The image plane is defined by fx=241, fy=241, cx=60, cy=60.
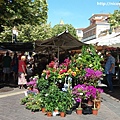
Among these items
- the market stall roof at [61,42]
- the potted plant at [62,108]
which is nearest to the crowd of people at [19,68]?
the market stall roof at [61,42]

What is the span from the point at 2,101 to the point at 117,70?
6.71 meters

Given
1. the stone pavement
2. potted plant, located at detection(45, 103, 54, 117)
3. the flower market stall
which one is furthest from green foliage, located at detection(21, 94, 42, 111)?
potted plant, located at detection(45, 103, 54, 117)

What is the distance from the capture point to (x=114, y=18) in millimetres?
46719

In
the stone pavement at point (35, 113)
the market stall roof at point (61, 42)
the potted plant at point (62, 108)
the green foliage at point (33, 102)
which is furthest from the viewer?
the market stall roof at point (61, 42)

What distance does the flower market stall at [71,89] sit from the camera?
6734mm

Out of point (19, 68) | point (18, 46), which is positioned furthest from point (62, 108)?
point (18, 46)

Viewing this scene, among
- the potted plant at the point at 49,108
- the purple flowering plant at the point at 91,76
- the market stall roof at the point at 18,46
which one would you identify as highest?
the market stall roof at the point at 18,46

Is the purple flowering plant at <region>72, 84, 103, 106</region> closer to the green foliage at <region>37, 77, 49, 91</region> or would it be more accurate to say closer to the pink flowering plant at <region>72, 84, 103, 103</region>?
the pink flowering plant at <region>72, 84, 103, 103</region>

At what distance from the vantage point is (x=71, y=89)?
7.18 metres

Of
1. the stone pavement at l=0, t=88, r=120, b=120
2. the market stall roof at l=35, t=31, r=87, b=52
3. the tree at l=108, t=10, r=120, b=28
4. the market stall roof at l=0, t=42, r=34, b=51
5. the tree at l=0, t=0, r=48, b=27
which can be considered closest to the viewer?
the stone pavement at l=0, t=88, r=120, b=120

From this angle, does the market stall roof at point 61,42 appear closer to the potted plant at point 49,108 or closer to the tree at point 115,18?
the potted plant at point 49,108

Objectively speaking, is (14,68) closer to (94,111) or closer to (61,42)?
(61,42)

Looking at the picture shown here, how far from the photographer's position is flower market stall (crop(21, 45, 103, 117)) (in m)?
6.73

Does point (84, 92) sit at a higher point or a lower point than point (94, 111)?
higher
